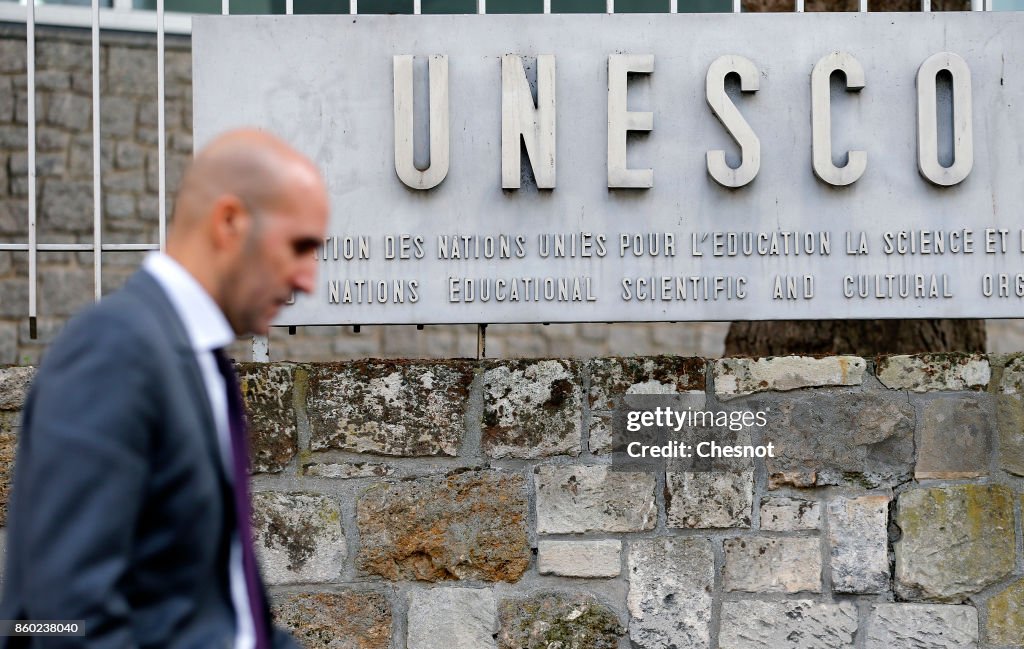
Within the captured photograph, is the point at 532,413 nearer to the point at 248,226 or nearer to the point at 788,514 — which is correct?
the point at 788,514

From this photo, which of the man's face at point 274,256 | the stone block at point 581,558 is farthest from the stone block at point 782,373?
the man's face at point 274,256

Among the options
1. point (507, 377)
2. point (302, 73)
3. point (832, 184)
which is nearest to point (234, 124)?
point (302, 73)

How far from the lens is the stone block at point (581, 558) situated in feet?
10.8

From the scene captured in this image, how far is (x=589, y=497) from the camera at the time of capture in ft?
10.9

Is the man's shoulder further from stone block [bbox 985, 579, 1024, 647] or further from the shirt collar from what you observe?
stone block [bbox 985, 579, 1024, 647]

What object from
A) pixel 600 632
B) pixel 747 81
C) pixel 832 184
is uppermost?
pixel 747 81

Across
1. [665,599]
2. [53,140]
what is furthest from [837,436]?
[53,140]

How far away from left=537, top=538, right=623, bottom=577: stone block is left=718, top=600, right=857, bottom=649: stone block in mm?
346

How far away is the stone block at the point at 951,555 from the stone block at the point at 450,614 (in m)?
1.17

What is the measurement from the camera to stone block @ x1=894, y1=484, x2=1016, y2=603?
10.8 feet

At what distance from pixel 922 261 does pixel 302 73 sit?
75.3 inches

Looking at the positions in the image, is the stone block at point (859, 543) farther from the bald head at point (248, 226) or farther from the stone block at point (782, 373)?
the bald head at point (248, 226)

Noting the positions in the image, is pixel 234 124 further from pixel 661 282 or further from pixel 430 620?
pixel 430 620

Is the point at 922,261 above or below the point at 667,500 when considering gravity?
above
